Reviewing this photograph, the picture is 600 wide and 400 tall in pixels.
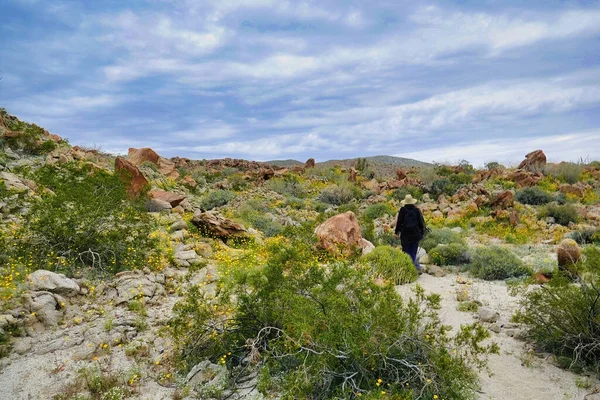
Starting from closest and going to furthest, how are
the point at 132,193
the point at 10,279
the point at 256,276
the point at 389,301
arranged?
the point at 389,301 < the point at 256,276 < the point at 10,279 < the point at 132,193

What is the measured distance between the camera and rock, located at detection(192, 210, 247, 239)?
40.5 ft

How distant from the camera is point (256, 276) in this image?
597 cm

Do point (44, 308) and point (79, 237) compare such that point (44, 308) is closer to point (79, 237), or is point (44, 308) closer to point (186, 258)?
point (79, 237)

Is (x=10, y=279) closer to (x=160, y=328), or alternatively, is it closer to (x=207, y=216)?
(x=160, y=328)

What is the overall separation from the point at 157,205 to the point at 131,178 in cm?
121

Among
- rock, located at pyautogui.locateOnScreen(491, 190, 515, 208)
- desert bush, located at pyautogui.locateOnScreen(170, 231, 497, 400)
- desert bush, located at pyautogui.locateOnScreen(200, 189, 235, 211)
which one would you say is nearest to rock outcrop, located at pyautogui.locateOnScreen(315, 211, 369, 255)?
desert bush, located at pyautogui.locateOnScreen(170, 231, 497, 400)

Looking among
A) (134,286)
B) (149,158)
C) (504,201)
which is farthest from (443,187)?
(134,286)

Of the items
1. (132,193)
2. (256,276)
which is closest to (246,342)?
(256,276)

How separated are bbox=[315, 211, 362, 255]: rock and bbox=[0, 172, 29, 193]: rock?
7867mm

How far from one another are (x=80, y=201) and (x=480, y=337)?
8.54 meters

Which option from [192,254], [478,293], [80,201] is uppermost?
[80,201]

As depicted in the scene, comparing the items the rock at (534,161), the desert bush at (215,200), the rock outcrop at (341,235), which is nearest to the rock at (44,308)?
the rock outcrop at (341,235)

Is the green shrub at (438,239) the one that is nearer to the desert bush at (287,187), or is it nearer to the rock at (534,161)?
the desert bush at (287,187)

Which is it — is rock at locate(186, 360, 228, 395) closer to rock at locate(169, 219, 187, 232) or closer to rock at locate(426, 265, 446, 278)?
rock at locate(426, 265, 446, 278)
